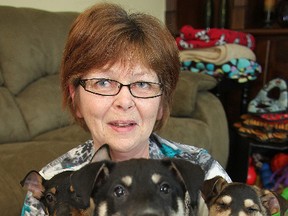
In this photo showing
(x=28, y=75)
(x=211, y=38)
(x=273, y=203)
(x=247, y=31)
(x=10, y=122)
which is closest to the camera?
(x=273, y=203)

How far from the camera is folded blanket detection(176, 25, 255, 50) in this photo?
11.2ft

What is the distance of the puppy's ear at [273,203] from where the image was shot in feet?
4.10

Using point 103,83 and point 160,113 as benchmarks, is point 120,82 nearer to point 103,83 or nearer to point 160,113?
point 103,83

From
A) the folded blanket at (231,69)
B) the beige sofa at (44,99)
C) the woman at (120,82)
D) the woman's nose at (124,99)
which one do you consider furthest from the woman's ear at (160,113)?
the folded blanket at (231,69)

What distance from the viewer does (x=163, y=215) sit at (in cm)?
92

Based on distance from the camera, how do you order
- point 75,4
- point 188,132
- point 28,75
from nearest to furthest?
1. point 188,132
2. point 28,75
3. point 75,4

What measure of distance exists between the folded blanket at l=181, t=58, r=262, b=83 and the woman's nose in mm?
2179

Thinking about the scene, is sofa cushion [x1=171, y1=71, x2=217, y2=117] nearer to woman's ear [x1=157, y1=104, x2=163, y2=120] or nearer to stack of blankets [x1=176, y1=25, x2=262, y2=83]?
stack of blankets [x1=176, y1=25, x2=262, y2=83]

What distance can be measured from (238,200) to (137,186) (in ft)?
1.15

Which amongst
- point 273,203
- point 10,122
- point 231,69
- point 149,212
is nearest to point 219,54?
point 231,69

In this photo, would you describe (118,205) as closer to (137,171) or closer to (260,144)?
(137,171)

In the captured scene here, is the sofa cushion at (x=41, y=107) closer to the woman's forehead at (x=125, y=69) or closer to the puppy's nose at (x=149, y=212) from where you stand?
the woman's forehead at (x=125, y=69)

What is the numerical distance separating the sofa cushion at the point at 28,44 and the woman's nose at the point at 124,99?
161 centimetres

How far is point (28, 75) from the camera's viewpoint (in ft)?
9.02
